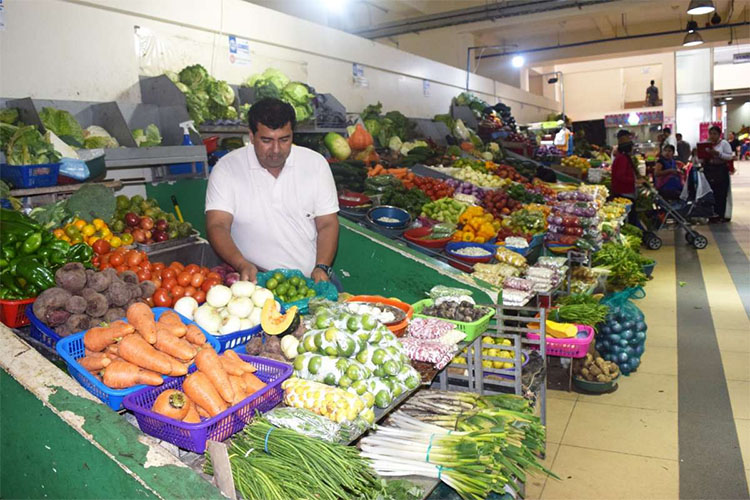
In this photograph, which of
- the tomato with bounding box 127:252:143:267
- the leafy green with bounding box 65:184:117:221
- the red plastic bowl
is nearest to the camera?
the tomato with bounding box 127:252:143:267

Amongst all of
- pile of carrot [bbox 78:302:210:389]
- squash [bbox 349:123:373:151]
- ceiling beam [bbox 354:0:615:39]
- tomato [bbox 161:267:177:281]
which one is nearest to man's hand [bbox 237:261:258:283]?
tomato [bbox 161:267:177:281]

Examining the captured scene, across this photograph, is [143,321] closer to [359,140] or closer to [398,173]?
[398,173]

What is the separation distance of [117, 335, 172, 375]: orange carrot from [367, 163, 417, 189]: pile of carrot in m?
4.87

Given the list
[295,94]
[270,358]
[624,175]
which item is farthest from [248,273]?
[624,175]

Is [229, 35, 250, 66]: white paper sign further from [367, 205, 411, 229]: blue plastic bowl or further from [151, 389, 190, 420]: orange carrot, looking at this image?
[151, 389, 190, 420]: orange carrot

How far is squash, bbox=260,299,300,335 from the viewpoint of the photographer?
2.54 metres

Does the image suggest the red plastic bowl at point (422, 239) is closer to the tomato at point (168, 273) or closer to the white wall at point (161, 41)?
the white wall at point (161, 41)

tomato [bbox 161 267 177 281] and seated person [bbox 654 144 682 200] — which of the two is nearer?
tomato [bbox 161 267 177 281]

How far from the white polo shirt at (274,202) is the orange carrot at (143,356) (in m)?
1.85

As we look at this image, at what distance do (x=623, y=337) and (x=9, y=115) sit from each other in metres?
4.92

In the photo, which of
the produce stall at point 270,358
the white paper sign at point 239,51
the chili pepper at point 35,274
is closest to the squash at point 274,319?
the produce stall at point 270,358

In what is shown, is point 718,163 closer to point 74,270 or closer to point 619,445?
point 619,445

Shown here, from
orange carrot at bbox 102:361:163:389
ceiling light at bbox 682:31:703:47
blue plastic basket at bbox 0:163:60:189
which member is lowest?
orange carrot at bbox 102:361:163:389

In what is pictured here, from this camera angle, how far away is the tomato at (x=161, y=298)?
2.70 m
